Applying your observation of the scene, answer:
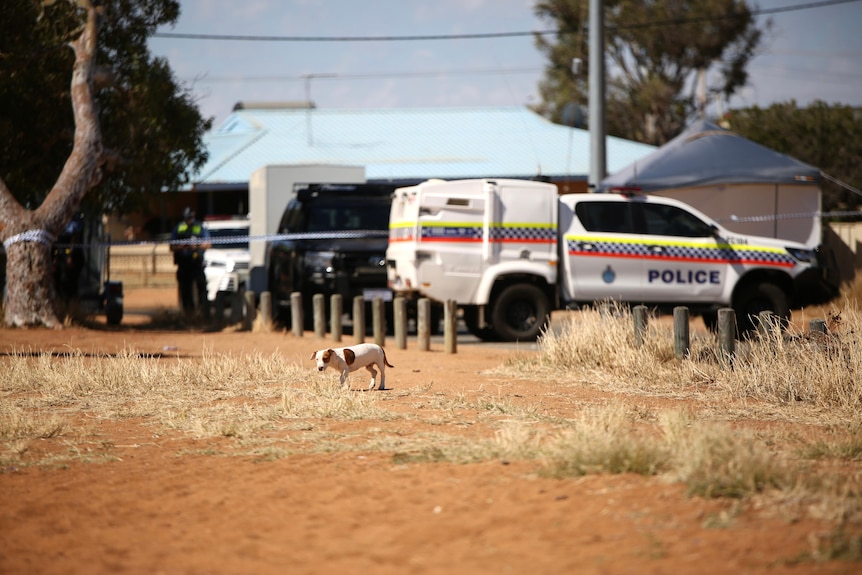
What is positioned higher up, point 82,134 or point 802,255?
point 82,134

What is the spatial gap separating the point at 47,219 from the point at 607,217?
8209 mm

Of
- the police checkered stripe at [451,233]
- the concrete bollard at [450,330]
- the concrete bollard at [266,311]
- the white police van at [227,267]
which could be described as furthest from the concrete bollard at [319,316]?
the white police van at [227,267]

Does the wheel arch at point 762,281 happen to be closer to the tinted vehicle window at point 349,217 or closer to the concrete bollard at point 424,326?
the concrete bollard at point 424,326

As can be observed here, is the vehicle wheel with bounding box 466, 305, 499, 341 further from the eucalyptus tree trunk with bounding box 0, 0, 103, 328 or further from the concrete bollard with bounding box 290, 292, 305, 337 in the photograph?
the eucalyptus tree trunk with bounding box 0, 0, 103, 328

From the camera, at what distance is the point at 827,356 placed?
984cm

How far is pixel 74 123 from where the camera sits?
1892 cm

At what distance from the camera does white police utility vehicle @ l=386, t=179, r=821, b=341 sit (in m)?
15.0

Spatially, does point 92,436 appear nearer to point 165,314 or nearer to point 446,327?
point 446,327

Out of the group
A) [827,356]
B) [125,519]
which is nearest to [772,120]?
[827,356]

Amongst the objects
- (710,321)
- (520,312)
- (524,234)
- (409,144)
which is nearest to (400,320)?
(520,312)

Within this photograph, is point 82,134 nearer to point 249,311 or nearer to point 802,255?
point 249,311

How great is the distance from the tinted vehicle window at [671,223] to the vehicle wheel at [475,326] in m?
2.63

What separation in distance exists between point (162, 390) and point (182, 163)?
1066cm

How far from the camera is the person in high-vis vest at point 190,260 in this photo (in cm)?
1997
